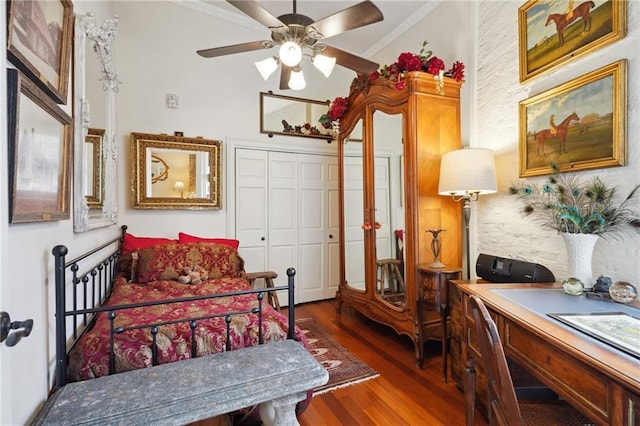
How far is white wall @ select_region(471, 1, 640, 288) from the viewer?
60.8 inches

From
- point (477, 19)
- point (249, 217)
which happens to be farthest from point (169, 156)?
point (477, 19)

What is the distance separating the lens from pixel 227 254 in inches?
113

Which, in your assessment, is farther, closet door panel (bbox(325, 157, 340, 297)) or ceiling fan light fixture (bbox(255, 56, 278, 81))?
closet door panel (bbox(325, 157, 340, 297))

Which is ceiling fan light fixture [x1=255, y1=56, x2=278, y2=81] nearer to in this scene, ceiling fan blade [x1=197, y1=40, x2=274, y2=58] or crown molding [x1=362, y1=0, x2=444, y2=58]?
ceiling fan blade [x1=197, y1=40, x2=274, y2=58]

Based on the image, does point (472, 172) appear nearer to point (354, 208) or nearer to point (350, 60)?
point (350, 60)

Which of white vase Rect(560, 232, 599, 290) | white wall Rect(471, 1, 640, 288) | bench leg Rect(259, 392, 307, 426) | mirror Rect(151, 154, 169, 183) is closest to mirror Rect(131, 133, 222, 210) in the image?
mirror Rect(151, 154, 169, 183)

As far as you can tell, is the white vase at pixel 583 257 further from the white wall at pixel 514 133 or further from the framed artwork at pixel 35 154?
the framed artwork at pixel 35 154

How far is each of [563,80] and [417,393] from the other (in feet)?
7.24

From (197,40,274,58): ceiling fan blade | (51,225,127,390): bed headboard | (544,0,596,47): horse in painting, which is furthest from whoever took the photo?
(197,40,274,58): ceiling fan blade

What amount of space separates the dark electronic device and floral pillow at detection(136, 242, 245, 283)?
2.02m

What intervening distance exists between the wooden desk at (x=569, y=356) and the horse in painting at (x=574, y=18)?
60.1 inches

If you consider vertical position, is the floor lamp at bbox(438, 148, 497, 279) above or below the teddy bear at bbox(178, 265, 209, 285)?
above

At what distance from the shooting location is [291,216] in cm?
390

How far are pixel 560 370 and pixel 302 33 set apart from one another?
2109mm
